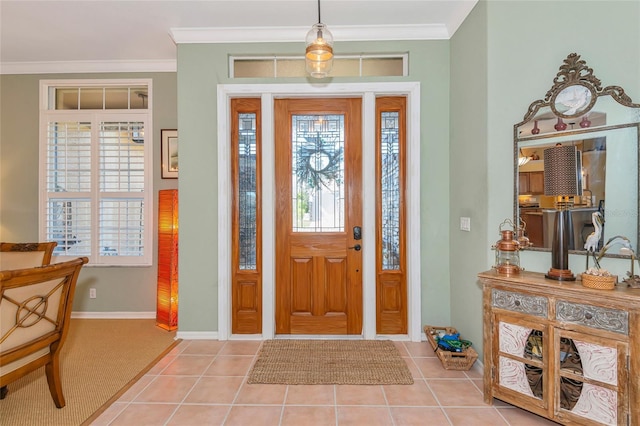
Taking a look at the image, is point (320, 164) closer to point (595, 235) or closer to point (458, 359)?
point (458, 359)

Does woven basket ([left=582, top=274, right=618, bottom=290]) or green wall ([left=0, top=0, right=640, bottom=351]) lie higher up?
green wall ([left=0, top=0, right=640, bottom=351])

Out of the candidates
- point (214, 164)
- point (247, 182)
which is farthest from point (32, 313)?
point (247, 182)

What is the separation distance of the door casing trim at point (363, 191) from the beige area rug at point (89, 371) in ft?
2.40

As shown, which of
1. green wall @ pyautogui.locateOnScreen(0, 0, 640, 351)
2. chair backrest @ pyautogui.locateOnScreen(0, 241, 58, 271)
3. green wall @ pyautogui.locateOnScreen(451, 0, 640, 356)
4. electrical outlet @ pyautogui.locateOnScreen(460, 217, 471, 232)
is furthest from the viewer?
electrical outlet @ pyautogui.locateOnScreen(460, 217, 471, 232)

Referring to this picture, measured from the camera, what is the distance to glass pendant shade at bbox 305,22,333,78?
197 centimetres

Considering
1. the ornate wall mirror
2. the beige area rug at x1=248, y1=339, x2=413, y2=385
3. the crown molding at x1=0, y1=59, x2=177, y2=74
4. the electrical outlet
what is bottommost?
the beige area rug at x1=248, y1=339, x2=413, y2=385

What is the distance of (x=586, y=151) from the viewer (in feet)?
6.74

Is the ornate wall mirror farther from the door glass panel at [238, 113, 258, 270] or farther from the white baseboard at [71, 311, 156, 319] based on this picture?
the white baseboard at [71, 311, 156, 319]

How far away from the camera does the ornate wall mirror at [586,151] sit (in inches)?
76.6

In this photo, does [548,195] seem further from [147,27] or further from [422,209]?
[147,27]

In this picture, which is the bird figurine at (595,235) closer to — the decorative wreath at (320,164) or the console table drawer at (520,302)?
the console table drawer at (520,302)

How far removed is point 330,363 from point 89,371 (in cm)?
191

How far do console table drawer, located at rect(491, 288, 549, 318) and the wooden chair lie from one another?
2.61 metres

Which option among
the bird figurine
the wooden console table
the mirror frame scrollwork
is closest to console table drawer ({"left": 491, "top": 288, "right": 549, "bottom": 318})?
the wooden console table
